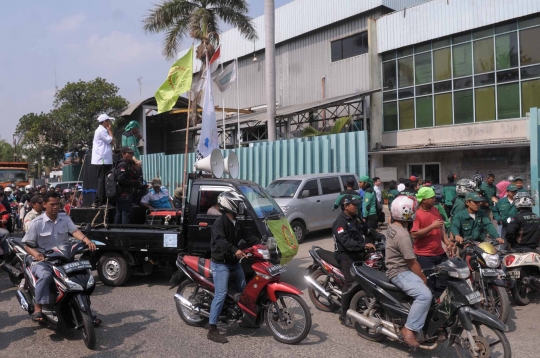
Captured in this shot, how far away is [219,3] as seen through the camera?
23266mm

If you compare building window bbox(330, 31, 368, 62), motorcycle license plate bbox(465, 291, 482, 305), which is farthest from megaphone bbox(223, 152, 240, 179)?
building window bbox(330, 31, 368, 62)

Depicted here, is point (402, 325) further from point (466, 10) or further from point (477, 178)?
point (466, 10)

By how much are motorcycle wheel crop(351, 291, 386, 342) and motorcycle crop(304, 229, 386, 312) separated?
0.56 m

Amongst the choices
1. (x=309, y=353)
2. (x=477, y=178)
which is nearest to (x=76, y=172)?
(x=477, y=178)

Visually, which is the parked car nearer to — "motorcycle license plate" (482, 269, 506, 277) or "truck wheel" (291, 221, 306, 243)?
"truck wheel" (291, 221, 306, 243)

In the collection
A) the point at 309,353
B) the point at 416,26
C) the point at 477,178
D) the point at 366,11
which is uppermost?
the point at 366,11

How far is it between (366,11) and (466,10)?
19.1 ft

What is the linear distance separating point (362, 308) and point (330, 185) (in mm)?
A: 7716

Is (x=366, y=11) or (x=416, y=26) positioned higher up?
(x=366, y=11)

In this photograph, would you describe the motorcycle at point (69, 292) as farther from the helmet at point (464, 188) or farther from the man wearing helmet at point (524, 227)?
the man wearing helmet at point (524, 227)

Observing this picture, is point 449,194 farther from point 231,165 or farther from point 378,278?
point 378,278

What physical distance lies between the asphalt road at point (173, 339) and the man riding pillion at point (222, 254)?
316 mm

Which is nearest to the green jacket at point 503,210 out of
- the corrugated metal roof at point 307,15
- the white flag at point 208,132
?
the white flag at point 208,132

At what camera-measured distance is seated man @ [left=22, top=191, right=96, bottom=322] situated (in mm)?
5581
